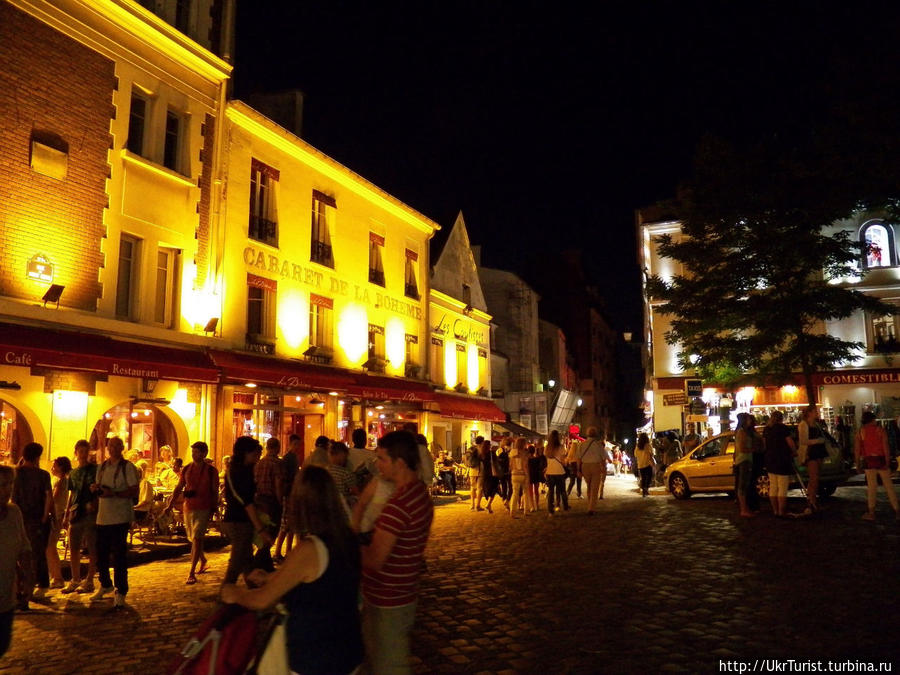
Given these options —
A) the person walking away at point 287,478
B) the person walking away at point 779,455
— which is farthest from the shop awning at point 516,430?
the person walking away at point 287,478

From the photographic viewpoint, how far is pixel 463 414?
26.9m

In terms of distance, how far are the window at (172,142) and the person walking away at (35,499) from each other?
9.56m

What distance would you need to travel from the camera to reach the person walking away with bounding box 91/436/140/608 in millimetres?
7984

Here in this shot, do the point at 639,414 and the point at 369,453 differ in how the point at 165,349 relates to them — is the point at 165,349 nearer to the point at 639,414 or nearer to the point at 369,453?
the point at 369,453

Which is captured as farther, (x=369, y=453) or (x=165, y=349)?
(x=165, y=349)

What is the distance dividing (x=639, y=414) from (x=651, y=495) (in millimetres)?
65075

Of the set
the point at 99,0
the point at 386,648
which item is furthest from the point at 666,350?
the point at 386,648

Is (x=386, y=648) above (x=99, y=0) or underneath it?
underneath

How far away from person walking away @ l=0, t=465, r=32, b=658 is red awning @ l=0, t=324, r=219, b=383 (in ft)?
24.1

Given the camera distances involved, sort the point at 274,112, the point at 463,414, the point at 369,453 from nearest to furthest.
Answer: the point at 369,453 < the point at 274,112 < the point at 463,414

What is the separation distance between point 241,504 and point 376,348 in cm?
1634

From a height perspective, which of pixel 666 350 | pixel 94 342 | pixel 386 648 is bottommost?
pixel 386 648

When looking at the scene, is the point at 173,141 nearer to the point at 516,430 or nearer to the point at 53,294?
the point at 53,294

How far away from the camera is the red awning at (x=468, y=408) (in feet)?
85.9
